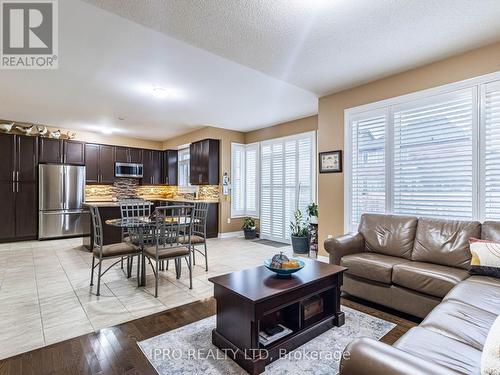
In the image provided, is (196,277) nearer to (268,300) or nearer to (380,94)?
(268,300)

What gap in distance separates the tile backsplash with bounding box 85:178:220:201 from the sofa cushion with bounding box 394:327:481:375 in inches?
218

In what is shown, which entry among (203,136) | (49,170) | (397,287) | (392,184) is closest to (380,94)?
(392,184)

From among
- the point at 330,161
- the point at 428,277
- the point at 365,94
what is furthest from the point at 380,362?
the point at 365,94

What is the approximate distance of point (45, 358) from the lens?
1868mm

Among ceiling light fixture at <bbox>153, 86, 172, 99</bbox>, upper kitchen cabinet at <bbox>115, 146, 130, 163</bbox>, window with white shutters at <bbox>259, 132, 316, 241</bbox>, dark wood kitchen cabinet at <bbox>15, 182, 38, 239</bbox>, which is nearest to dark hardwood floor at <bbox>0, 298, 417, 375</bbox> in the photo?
ceiling light fixture at <bbox>153, 86, 172, 99</bbox>

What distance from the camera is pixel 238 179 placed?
22.6 ft

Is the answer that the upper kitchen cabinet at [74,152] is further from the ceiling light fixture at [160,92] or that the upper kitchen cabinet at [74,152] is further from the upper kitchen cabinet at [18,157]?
the ceiling light fixture at [160,92]

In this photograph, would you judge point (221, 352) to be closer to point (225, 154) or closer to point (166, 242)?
point (166, 242)

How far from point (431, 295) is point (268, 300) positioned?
150 centimetres

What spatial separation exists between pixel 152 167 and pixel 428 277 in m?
7.37

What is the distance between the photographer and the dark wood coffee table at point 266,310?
1746 millimetres

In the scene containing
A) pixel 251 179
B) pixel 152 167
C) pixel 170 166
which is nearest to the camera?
pixel 251 179

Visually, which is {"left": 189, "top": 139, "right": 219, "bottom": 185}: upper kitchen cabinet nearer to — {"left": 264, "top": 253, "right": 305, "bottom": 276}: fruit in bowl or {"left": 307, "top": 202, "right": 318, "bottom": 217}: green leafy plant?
{"left": 307, "top": 202, "right": 318, "bottom": 217}: green leafy plant

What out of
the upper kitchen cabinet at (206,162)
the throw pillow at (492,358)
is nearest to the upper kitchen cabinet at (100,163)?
the upper kitchen cabinet at (206,162)
